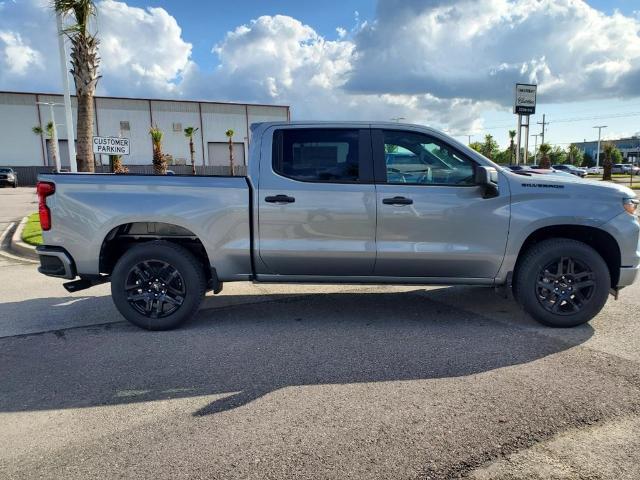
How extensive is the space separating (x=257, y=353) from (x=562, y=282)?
3.03m

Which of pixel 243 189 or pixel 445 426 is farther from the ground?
pixel 243 189

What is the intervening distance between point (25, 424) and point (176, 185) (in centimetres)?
238

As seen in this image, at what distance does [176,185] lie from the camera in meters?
4.70

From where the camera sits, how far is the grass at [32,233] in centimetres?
978

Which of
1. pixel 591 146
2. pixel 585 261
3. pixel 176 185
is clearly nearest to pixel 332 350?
pixel 176 185

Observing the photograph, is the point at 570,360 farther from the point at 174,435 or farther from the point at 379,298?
the point at 174,435

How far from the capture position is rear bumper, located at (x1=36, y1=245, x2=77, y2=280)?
480 centimetres

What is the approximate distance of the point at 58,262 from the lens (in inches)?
190

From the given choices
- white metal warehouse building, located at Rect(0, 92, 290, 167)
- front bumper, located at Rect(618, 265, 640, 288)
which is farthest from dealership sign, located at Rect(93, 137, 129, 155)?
white metal warehouse building, located at Rect(0, 92, 290, 167)

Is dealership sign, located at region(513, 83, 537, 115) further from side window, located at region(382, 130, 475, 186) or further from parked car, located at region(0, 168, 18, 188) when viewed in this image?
parked car, located at region(0, 168, 18, 188)

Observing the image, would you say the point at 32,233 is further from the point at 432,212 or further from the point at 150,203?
the point at 432,212

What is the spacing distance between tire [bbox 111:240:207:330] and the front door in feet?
6.14

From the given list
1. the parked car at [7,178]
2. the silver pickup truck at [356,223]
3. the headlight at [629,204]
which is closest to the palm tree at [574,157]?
the parked car at [7,178]

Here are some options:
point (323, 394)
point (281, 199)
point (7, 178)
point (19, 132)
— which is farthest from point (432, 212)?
point (19, 132)
